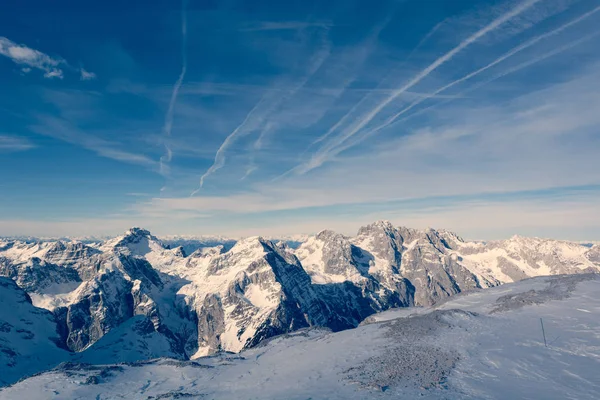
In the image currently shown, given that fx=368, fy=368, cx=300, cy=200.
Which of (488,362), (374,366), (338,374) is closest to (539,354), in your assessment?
(488,362)

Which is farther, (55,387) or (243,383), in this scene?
(55,387)

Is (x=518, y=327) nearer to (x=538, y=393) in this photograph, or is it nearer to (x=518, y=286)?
(x=538, y=393)

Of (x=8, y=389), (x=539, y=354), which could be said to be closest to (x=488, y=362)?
(x=539, y=354)

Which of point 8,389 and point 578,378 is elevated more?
point 578,378

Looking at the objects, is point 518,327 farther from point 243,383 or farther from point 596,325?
point 243,383

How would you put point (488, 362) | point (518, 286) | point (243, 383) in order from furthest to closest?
point (518, 286) < point (243, 383) < point (488, 362)

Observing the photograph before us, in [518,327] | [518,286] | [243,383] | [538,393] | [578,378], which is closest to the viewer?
[538,393]
